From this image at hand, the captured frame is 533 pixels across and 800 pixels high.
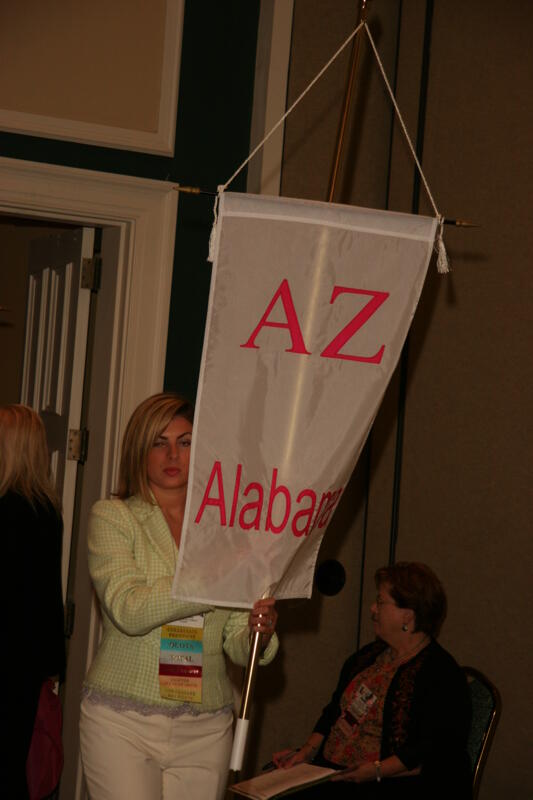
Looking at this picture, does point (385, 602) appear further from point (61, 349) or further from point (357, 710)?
point (61, 349)

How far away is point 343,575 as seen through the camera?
13.8ft

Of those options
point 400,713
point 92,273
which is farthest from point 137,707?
Result: point 92,273

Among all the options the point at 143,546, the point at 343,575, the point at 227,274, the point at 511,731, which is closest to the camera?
the point at 227,274

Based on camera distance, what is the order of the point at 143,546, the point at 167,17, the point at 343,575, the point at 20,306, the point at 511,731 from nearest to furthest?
the point at 143,546 → the point at 511,731 → the point at 167,17 → the point at 343,575 → the point at 20,306

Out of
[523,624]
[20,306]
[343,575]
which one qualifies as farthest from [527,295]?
[20,306]

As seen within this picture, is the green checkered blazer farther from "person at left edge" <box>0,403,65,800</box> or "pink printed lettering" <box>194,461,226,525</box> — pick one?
"person at left edge" <box>0,403,65,800</box>

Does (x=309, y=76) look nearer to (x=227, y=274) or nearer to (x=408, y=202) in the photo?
(x=408, y=202)

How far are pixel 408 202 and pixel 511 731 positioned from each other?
6.33 ft

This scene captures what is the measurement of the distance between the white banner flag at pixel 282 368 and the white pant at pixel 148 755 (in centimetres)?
32

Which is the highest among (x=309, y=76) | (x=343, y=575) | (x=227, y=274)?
(x=309, y=76)

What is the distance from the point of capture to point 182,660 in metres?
2.41

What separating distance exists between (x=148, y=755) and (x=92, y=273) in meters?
2.12

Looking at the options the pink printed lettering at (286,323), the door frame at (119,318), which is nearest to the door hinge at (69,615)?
the door frame at (119,318)

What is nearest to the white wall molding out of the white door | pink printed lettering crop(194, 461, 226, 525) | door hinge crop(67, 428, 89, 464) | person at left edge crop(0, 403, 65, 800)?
the white door
